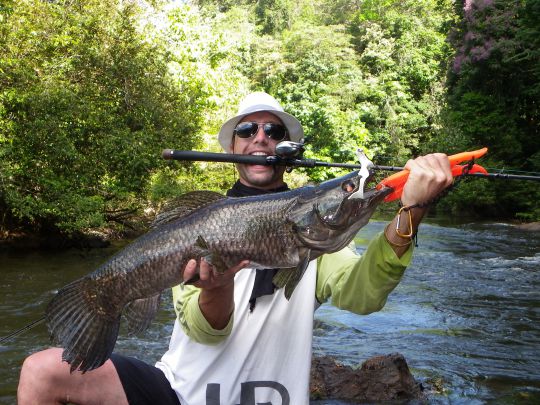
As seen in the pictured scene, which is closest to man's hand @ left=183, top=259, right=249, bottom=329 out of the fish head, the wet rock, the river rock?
the fish head

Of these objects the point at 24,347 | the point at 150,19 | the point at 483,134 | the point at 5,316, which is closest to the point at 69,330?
the point at 24,347

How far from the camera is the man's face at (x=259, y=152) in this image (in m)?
3.40

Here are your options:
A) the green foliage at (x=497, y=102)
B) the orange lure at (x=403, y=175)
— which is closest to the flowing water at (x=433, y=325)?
the orange lure at (x=403, y=175)

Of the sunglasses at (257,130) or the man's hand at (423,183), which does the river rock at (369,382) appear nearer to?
the sunglasses at (257,130)

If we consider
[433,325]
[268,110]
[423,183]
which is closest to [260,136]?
[268,110]

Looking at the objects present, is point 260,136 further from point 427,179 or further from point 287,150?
point 427,179

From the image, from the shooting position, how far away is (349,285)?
107 inches

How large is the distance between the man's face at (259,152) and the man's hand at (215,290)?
3.01ft

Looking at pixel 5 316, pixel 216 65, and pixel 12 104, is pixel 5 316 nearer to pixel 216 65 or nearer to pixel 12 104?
pixel 12 104

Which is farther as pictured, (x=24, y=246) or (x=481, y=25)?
(x=481, y=25)

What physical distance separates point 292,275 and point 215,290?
1.32 feet

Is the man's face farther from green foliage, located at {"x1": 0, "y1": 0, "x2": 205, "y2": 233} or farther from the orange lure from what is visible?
green foliage, located at {"x1": 0, "y1": 0, "x2": 205, "y2": 233}

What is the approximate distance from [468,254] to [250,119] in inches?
447

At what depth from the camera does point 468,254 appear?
1380 centimetres
